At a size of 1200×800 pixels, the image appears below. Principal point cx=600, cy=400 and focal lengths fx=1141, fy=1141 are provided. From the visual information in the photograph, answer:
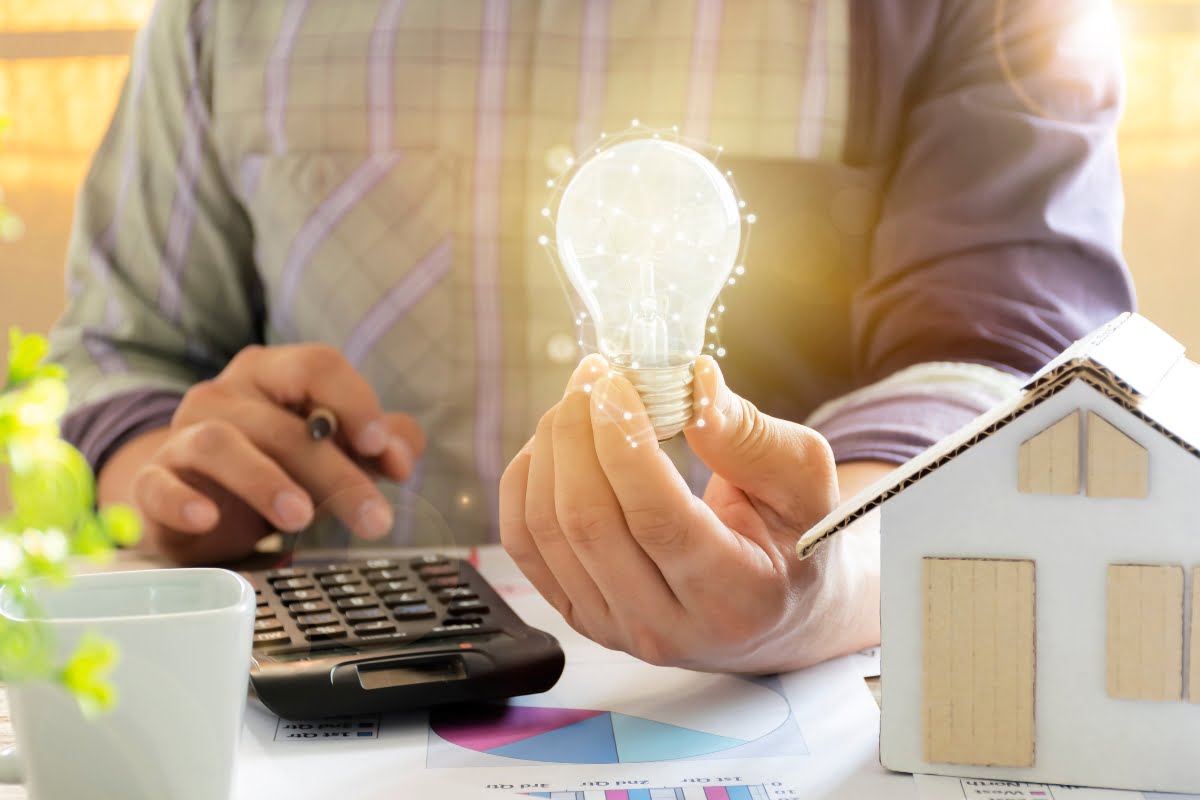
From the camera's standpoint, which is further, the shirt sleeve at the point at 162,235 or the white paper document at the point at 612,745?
the shirt sleeve at the point at 162,235

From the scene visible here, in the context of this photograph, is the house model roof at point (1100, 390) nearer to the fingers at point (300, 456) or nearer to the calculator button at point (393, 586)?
the calculator button at point (393, 586)

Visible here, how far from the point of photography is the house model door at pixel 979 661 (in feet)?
1.24

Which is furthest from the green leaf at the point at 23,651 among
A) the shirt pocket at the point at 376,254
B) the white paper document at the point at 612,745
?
the shirt pocket at the point at 376,254

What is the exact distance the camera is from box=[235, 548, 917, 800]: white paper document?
1.25 ft

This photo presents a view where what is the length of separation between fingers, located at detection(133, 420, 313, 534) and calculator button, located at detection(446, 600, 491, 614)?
0.56 feet

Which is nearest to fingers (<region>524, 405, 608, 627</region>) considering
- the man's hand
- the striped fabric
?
the man's hand

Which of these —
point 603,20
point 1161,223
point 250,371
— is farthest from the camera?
point 1161,223

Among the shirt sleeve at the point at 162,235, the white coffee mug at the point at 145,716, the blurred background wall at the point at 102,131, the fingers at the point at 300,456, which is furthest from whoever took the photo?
the blurred background wall at the point at 102,131

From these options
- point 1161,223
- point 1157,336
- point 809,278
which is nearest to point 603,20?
point 809,278

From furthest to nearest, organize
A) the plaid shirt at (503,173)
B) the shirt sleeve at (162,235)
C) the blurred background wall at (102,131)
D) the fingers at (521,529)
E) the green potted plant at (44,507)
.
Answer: the blurred background wall at (102,131) → the shirt sleeve at (162,235) → the plaid shirt at (503,173) → the fingers at (521,529) → the green potted plant at (44,507)

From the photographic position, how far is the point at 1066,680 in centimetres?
38

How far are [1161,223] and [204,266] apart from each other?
110 cm

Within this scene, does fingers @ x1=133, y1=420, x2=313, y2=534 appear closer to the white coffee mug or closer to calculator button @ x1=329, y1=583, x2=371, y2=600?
calculator button @ x1=329, y1=583, x2=371, y2=600

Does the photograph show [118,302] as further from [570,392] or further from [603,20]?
[570,392]
